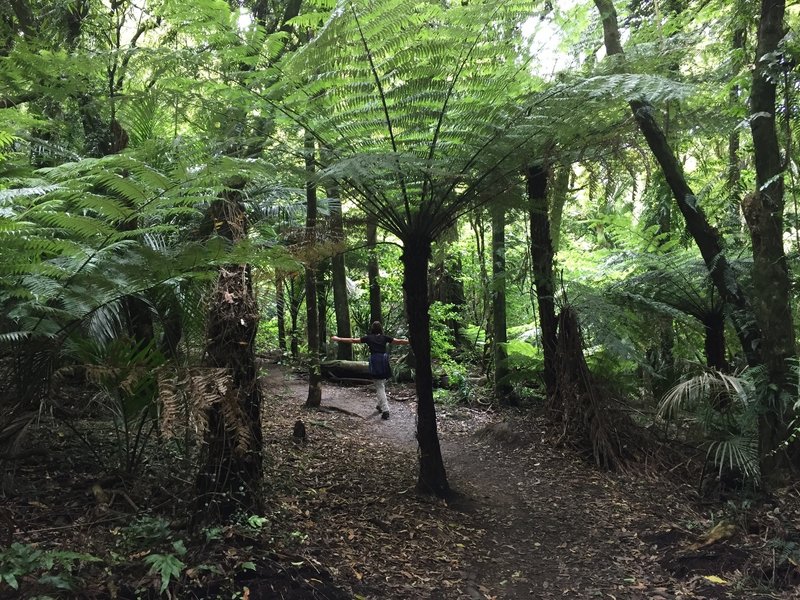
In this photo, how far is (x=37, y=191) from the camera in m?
2.72

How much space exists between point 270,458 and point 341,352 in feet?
22.5

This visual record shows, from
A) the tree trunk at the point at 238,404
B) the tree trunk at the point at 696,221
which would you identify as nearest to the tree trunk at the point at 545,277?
the tree trunk at the point at 696,221

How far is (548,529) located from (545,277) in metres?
3.19

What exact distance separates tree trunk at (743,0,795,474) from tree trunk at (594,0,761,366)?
0.76 meters

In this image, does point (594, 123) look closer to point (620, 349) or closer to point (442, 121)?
point (442, 121)

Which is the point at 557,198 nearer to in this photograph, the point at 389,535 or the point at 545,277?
the point at 545,277

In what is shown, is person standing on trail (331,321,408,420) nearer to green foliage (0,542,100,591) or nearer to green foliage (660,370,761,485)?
green foliage (660,370,761,485)

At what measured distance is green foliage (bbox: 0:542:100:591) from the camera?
2.09m

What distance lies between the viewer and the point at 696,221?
541 centimetres

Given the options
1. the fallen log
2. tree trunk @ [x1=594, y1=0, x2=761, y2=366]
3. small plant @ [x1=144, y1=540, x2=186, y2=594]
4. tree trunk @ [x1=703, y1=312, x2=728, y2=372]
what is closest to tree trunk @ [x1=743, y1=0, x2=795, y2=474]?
tree trunk @ [x1=594, y1=0, x2=761, y2=366]

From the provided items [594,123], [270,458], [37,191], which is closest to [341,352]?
[270,458]

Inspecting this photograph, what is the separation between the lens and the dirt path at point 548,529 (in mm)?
3346

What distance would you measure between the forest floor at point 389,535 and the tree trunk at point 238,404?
158mm

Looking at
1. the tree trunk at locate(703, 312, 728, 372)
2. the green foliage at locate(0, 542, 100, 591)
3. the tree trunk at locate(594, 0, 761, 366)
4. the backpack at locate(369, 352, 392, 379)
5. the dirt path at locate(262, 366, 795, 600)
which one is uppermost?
the tree trunk at locate(594, 0, 761, 366)
